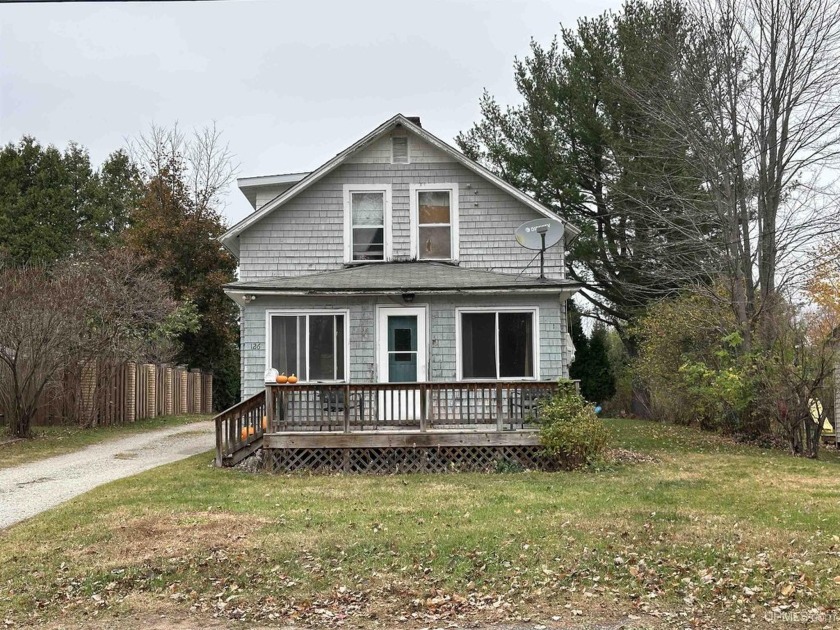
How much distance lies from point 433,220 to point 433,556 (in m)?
10.4

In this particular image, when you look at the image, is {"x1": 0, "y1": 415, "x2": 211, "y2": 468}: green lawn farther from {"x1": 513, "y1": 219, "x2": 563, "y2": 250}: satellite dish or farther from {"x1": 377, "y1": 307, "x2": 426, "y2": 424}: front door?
{"x1": 513, "y1": 219, "x2": 563, "y2": 250}: satellite dish

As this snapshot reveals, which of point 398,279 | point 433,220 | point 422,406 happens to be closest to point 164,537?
point 422,406

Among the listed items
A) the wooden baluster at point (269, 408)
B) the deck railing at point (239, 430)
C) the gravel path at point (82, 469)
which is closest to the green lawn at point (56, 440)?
the gravel path at point (82, 469)

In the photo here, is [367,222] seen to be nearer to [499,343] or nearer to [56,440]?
[499,343]

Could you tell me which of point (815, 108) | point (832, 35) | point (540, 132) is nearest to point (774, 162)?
point (815, 108)

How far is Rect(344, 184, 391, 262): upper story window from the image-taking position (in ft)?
56.4

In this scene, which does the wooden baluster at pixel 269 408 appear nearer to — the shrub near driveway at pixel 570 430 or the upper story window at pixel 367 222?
the upper story window at pixel 367 222

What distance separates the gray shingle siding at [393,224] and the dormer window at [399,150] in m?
0.11

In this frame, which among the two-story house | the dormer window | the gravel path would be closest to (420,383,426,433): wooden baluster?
the two-story house

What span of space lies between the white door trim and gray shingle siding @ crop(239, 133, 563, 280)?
63.6 inches

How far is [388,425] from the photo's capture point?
14164mm

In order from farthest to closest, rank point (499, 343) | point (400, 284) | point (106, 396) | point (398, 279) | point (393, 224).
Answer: point (106, 396), point (393, 224), point (499, 343), point (398, 279), point (400, 284)

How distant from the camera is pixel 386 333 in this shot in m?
16.1

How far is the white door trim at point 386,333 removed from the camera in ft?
52.7
